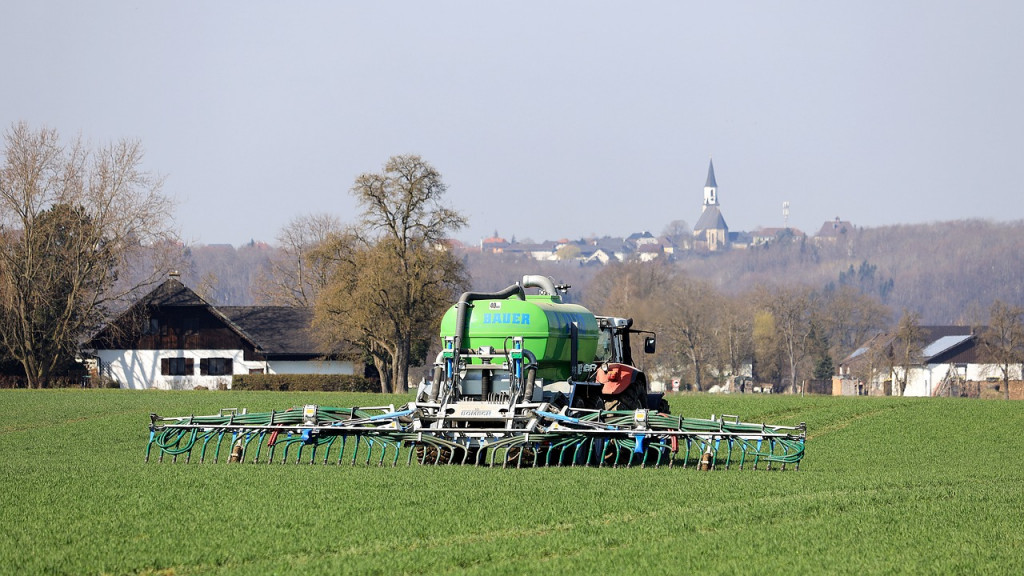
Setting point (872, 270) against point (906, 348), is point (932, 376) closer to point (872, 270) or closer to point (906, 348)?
point (906, 348)

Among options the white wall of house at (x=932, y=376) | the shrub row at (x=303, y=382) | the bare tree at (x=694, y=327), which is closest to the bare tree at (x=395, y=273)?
the shrub row at (x=303, y=382)

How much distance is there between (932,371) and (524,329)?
87.4m

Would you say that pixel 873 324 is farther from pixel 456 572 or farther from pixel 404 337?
pixel 456 572

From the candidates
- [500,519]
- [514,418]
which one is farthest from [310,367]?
[500,519]

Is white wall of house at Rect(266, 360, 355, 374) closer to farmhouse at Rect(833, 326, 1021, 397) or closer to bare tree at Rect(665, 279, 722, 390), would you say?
bare tree at Rect(665, 279, 722, 390)

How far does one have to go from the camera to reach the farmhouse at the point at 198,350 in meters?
73.7

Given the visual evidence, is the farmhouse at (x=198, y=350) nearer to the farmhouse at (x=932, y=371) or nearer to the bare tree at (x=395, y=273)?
the bare tree at (x=395, y=273)

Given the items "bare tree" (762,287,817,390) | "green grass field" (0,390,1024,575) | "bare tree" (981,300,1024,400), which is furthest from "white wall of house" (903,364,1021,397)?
"green grass field" (0,390,1024,575)

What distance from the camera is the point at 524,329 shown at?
22.2 meters

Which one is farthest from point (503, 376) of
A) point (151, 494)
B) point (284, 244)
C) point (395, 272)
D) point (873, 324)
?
point (873, 324)

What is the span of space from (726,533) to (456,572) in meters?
Answer: 3.48

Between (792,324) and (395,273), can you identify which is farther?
(792,324)

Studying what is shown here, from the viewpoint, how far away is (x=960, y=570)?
10.9 m

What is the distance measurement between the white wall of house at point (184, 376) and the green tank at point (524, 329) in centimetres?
5217
